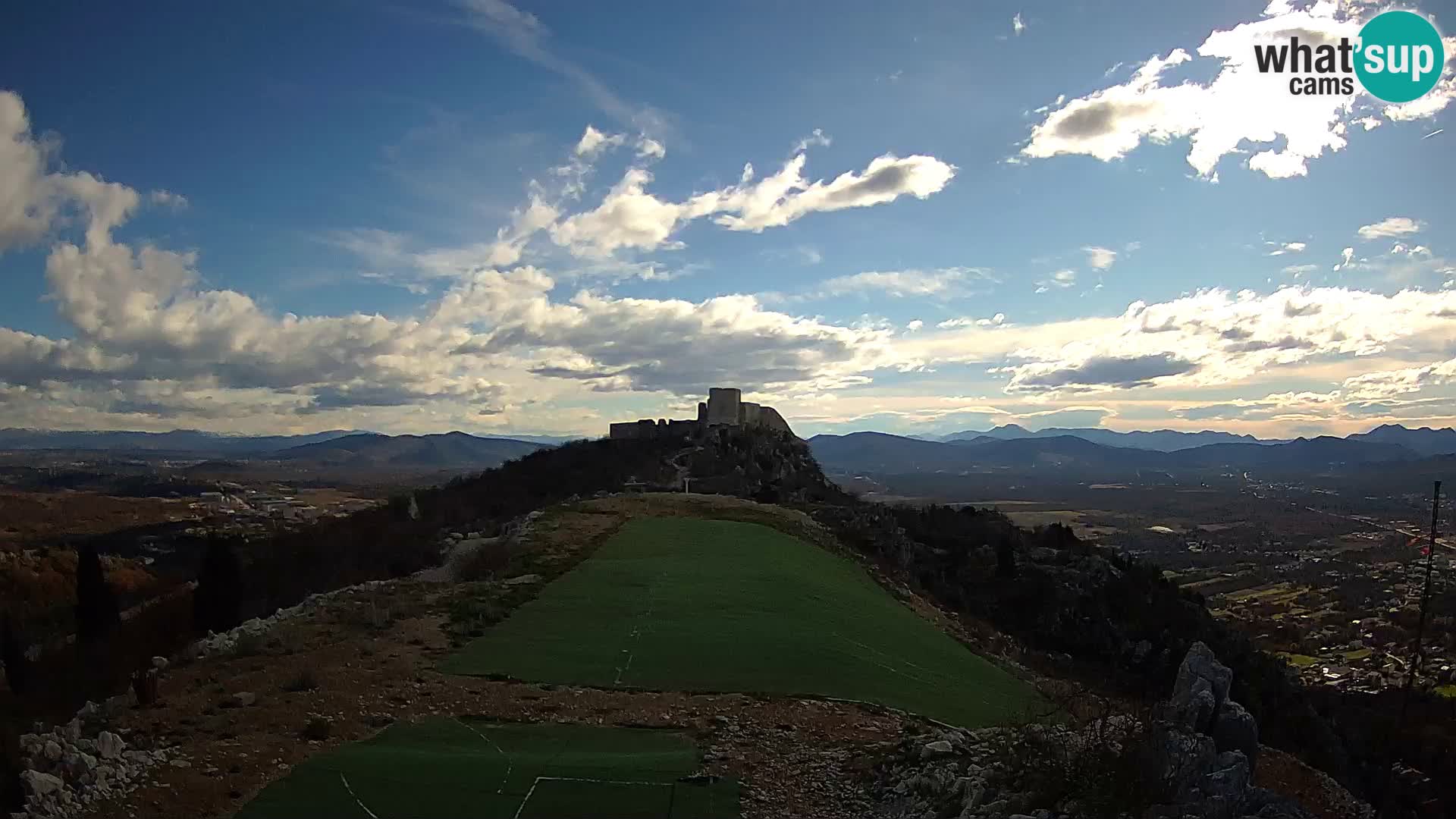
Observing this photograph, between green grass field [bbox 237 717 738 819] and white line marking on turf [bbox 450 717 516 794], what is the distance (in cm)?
2

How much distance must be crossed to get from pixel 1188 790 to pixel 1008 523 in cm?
5730

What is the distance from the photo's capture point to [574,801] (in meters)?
8.49

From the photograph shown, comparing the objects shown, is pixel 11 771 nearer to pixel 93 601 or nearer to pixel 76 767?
pixel 76 767

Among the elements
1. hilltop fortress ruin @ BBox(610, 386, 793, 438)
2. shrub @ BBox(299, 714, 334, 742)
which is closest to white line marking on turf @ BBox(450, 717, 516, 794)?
shrub @ BBox(299, 714, 334, 742)

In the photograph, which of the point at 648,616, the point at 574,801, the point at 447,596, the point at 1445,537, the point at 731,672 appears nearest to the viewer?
the point at 574,801

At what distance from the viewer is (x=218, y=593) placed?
73.7 feet

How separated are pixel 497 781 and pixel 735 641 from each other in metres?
7.35

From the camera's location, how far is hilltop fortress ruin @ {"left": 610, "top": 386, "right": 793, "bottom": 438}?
74.8 metres

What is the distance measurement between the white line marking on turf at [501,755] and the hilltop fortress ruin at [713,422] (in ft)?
200

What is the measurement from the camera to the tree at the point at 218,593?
21.9 meters

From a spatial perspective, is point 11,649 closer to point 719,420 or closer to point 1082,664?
point 1082,664

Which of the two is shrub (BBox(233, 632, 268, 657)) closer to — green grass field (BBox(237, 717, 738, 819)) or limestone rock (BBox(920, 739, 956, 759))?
green grass field (BBox(237, 717, 738, 819))

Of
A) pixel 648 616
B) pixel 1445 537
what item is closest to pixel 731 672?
Result: pixel 648 616

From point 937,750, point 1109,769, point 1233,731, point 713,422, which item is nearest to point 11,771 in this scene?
point 937,750
